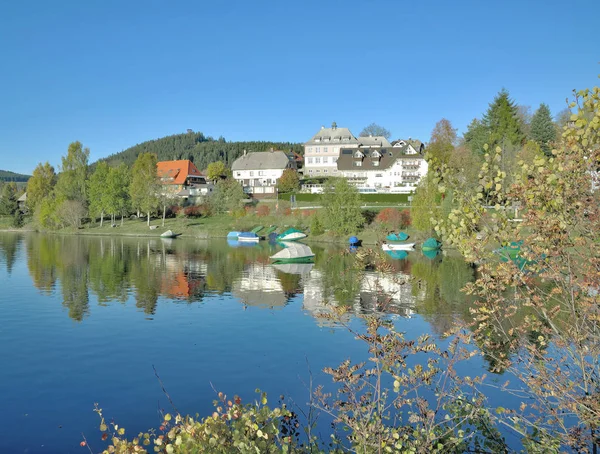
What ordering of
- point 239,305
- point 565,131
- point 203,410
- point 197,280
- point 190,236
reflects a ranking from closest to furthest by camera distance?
point 565,131, point 203,410, point 239,305, point 197,280, point 190,236

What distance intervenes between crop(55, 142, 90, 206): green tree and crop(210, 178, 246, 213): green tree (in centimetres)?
2301

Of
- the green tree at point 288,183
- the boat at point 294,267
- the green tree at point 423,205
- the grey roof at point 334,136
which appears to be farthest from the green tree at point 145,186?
the grey roof at point 334,136

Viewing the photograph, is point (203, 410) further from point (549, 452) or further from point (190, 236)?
point (190, 236)

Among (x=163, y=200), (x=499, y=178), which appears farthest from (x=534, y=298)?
(x=163, y=200)

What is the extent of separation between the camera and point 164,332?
2331 centimetres

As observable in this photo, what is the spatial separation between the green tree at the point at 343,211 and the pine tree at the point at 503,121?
26.2 metres

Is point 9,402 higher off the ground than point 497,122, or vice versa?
point 497,122

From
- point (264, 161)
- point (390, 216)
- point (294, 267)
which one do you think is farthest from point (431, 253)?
point (264, 161)

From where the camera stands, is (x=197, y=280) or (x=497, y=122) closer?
(x=197, y=280)

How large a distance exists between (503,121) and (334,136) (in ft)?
147

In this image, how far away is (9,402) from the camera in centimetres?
1537

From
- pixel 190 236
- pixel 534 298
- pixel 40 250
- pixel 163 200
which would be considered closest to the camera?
pixel 534 298

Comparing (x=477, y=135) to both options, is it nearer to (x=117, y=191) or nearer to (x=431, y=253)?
(x=431, y=253)

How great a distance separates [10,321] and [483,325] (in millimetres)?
24404
